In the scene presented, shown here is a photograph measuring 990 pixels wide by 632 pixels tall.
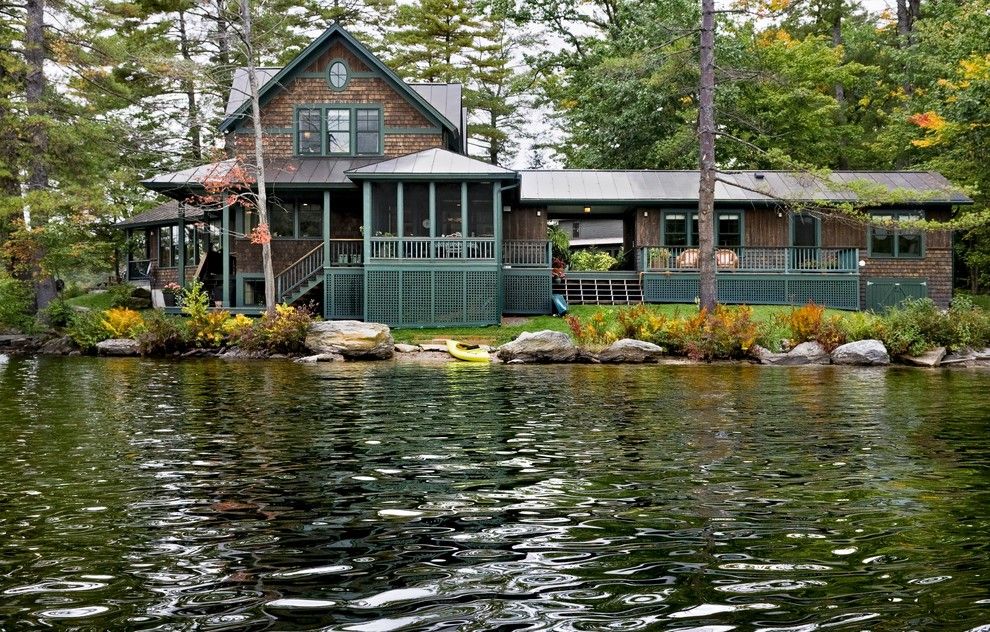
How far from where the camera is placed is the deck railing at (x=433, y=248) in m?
26.8

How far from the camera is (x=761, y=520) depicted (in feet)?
17.2

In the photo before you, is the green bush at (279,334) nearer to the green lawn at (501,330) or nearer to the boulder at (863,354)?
the green lawn at (501,330)

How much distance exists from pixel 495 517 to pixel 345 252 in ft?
79.9

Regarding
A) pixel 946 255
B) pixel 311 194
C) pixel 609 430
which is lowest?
pixel 609 430

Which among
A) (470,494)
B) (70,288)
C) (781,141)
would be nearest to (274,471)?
(470,494)

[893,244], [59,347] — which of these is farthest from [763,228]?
[59,347]

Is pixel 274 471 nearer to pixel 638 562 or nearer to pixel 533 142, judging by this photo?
pixel 638 562

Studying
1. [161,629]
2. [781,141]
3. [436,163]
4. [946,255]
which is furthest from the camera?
[781,141]

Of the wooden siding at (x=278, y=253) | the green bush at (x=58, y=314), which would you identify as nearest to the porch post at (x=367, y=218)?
Answer: the wooden siding at (x=278, y=253)

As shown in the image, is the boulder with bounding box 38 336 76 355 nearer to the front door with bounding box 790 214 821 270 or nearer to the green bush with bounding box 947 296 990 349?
the green bush with bounding box 947 296 990 349

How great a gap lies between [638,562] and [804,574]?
0.80 m

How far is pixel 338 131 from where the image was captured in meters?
30.4

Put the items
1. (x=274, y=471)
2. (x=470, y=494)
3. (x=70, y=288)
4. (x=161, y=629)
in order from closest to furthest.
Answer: (x=161, y=629) → (x=470, y=494) → (x=274, y=471) → (x=70, y=288)

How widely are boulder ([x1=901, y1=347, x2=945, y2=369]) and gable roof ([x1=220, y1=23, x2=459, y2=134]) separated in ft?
54.9
